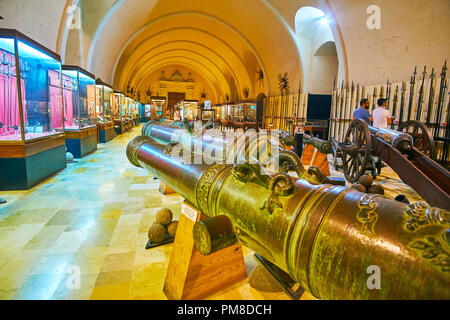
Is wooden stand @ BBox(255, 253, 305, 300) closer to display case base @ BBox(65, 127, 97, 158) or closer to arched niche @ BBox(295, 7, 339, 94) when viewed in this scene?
display case base @ BBox(65, 127, 97, 158)

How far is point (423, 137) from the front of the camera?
4758 mm

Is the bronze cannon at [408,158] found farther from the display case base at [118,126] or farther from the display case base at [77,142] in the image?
the display case base at [118,126]

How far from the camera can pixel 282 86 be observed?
1452 cm

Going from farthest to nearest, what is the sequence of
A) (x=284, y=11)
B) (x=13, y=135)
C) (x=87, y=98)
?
(x=284, y=11)
(x=87, y=98)
(x=13, y=135)

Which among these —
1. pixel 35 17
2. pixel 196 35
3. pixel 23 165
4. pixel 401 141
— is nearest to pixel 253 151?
pixel 401 141

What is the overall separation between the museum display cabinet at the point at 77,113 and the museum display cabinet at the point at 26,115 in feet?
4.29

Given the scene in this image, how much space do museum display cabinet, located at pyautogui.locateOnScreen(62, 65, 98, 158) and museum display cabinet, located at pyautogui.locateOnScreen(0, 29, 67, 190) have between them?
4.29ft

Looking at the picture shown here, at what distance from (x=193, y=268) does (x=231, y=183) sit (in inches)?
28.7

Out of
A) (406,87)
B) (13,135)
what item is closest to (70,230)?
(13,135)

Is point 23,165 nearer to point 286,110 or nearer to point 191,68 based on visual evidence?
point 286,110

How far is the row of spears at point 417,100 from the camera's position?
5.66m

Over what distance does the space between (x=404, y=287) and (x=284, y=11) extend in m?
13.7

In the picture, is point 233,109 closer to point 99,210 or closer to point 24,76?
point 24,76
